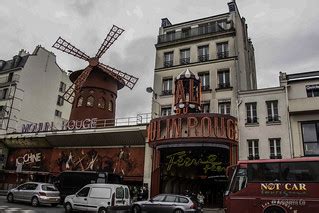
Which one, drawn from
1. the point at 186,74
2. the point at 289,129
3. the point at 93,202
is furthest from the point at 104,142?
the point at 289,129

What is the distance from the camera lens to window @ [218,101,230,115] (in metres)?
22.8

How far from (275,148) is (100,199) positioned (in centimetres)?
1197

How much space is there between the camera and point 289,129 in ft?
66.1

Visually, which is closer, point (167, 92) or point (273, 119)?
point (273, 119)

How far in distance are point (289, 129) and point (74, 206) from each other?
14.1 meters

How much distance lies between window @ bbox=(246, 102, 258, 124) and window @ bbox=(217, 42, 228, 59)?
15.1 feet

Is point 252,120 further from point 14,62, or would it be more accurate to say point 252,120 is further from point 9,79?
point 14,62

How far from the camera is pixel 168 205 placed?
15922 millimetres

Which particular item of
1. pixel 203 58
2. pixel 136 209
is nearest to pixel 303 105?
pixel 203 58

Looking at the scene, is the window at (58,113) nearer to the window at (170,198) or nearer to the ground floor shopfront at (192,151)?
the ground floor shopfront at (192,151)

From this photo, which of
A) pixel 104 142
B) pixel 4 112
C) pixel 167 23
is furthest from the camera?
pixel 4 112

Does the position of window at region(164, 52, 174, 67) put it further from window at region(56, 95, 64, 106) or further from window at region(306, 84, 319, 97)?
window at region(56, 95, 64, 106)

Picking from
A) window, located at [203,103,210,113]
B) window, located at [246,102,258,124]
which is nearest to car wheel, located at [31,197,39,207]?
window, located at [203,103,210,113]

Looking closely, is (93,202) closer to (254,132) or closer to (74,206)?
(74,206)
